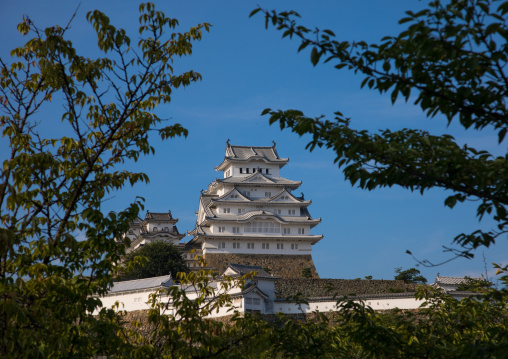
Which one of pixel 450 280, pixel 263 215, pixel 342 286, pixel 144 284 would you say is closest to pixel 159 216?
pixel 263 215

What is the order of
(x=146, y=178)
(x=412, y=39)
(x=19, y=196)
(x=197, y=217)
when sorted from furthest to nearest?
(x=197, y=217)
(x=146, y=178)
(x=19, y=196)
(x=412, y=39)

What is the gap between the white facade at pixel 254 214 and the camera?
41812mm

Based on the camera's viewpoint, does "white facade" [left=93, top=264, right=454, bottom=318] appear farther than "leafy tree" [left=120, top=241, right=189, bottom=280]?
No

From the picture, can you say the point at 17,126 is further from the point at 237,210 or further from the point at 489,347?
the point at 237,210

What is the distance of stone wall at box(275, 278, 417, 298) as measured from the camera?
34.1 meters

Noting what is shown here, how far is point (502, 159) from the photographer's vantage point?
4062mm

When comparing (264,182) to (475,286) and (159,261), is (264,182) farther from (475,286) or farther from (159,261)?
(475,286)

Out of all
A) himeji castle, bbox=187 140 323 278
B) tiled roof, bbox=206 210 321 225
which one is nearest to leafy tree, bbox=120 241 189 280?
himeji castle, bbox=187 140 323 278

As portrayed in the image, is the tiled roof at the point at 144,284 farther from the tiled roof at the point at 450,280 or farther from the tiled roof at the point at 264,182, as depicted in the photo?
the tiled roof at the point at 450,280

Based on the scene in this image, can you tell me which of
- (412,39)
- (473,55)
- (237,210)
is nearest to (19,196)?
(412,39)

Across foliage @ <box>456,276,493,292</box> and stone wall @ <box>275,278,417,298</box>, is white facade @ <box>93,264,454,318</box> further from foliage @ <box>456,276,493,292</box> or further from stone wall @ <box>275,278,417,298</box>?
stone wall @ <box>275,278,417,298</box>

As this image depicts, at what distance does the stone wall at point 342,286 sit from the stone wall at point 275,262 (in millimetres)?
4697

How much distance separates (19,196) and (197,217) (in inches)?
1727

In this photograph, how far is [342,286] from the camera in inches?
1446
